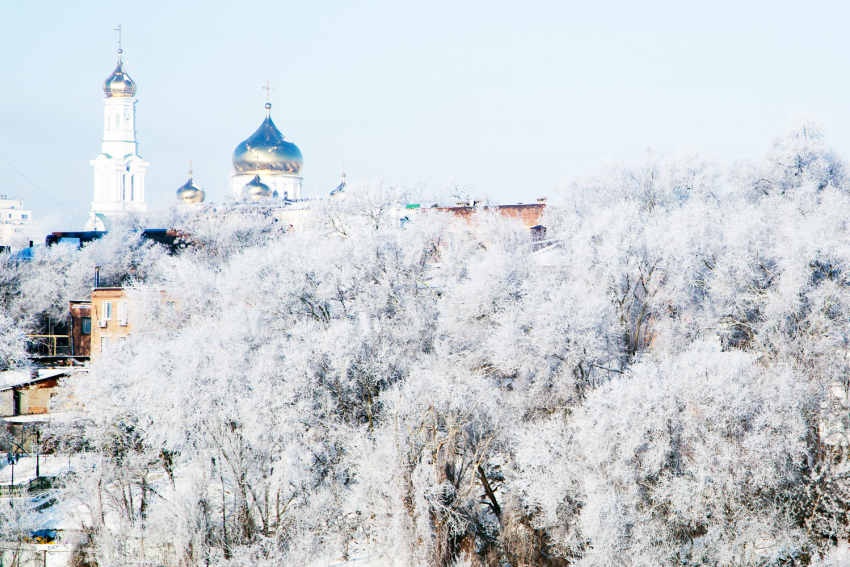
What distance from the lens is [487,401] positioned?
1867 centimetres

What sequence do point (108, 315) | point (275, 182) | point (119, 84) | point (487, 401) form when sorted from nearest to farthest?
point (487, 401), point (108, 315), point (275, 182), point (119, 84)

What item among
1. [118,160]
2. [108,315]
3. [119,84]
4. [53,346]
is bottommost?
[53,346]

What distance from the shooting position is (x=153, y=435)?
20797 millimetres

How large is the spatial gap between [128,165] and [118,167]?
38.8 inches

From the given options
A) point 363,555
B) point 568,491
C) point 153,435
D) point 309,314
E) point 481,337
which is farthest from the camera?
point 309,314

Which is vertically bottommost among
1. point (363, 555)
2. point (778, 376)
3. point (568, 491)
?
point (363, 555)

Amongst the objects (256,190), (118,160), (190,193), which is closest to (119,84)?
(118,160)

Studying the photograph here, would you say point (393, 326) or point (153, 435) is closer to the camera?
point (153, 435)

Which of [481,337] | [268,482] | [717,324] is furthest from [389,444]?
[717,324]

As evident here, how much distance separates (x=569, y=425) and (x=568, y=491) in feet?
6.04

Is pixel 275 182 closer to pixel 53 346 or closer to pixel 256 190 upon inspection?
pixel 256 190

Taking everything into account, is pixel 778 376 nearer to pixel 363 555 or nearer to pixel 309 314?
pixel 363 555

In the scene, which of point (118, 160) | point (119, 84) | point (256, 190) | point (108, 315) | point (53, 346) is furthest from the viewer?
point (118, 160)

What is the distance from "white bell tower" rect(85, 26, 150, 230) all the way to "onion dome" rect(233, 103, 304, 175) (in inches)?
619
